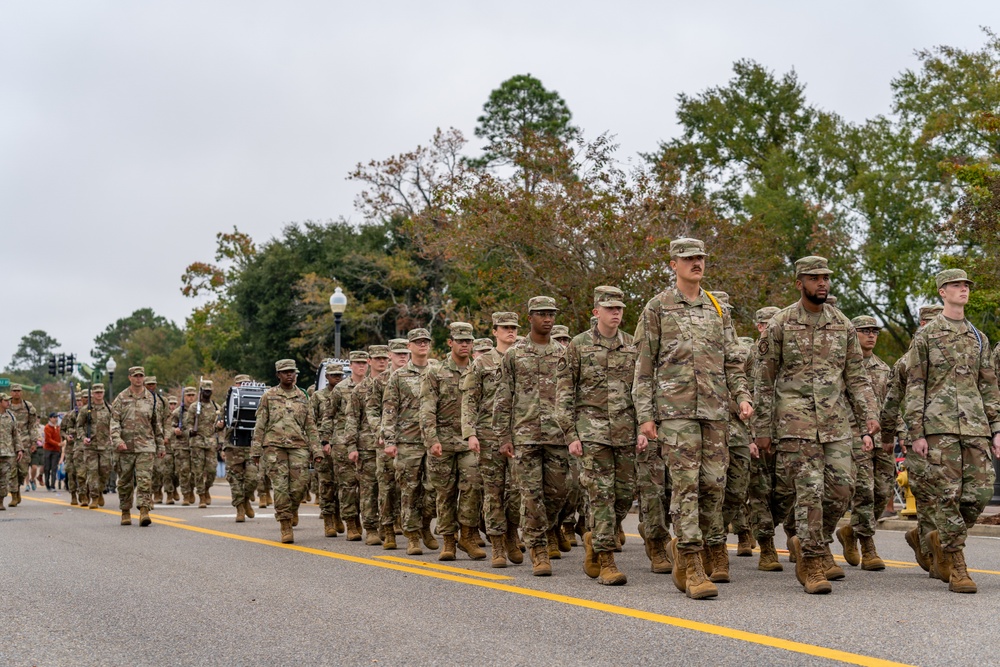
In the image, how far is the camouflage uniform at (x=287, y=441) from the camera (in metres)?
15.3

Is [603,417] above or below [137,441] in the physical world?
below

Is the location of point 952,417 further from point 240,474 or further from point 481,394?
point 240,474

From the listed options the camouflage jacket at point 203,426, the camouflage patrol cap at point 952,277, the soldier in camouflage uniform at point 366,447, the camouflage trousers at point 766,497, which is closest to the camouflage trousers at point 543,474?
the camouflage trousers at point 766,497

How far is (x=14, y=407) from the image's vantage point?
26016 millimetres

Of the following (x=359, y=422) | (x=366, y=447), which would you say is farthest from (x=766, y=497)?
(x=359, y=422)

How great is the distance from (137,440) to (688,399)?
11.9 meters

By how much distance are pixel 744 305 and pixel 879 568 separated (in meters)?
19.4

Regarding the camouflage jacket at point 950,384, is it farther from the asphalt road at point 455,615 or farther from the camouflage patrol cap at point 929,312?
the camouflage patrol cap at point 929,312

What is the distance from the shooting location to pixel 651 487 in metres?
9.95

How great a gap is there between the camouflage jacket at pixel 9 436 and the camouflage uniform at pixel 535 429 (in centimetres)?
1619

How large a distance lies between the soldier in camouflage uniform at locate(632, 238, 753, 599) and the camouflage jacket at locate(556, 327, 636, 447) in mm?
795

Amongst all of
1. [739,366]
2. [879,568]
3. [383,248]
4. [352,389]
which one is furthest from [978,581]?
[383,248]

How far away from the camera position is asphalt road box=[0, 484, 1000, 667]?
22.5ft

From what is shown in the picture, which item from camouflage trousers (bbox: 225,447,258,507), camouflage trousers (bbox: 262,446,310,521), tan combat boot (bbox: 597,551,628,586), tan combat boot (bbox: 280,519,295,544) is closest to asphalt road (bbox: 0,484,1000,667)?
tan combat boot (bbox: 597,551,628,586)
